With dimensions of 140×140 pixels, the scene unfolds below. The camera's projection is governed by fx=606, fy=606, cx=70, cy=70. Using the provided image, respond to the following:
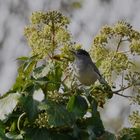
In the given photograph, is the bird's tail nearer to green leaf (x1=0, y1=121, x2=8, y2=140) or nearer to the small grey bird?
the small grey bird

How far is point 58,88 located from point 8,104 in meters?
0.21

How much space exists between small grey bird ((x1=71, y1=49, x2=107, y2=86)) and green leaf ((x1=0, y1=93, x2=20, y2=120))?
33 centimetres

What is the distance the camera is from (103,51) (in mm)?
2504

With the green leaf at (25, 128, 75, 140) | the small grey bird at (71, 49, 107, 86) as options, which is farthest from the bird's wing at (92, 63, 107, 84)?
the green leaf at (25, 128, 75, 140)

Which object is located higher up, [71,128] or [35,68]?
[35,68]

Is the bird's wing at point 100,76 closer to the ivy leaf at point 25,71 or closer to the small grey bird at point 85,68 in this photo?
the small grey bird at point 85,68

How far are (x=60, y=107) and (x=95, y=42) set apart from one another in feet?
1.34

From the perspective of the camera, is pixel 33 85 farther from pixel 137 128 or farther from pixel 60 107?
pixel 137 128

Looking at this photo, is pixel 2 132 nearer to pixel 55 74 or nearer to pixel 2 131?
pixel 2 131

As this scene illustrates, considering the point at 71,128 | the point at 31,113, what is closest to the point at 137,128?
Result: the point at 71,128

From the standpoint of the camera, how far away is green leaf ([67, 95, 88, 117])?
2225 millimetres

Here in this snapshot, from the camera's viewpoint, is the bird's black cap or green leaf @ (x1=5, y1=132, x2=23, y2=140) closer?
green leaf @ (x1=5, y1=132, x2=23, y2=140)

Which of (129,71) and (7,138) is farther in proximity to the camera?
(129,71)

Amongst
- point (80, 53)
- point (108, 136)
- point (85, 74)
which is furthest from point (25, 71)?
point (108, 136)
